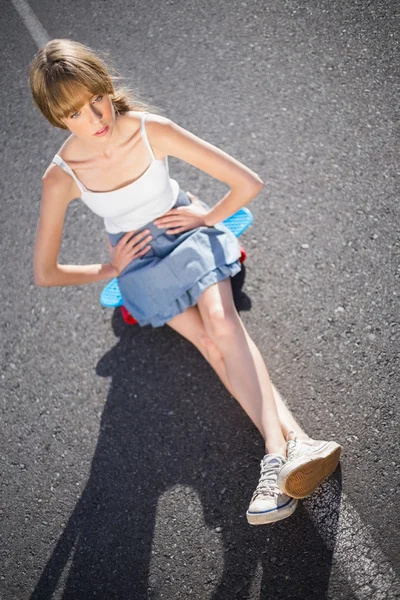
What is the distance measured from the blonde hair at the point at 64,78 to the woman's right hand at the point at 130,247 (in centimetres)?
80

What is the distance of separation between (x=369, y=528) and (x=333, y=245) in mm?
1744

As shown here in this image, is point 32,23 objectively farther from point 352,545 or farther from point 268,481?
point 352,545

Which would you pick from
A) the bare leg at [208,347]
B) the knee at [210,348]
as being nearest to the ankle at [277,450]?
the bare leg at [208,347]

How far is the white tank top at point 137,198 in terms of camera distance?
3.28 m

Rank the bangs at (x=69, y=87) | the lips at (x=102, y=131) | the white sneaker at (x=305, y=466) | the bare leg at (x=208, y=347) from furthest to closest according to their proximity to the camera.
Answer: the bare leg at (x=208, y=347), the lips at (x=102, y=131), the white sneaker at (x=305, y=466), the bangs at (x=69, y=87)

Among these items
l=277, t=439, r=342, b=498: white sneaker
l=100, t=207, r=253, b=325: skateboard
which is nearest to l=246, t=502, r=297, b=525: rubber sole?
l=277, t=439, r=342, b=498: white sneaker

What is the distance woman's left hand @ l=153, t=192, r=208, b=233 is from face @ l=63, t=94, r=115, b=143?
24.0 inches

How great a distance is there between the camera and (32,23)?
223 inches

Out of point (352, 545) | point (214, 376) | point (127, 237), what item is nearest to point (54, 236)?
point (127, 237)

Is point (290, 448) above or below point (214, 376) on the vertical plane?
above

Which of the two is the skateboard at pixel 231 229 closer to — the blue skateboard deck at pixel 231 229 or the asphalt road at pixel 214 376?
the blue skateboard deck at pixel 231 229

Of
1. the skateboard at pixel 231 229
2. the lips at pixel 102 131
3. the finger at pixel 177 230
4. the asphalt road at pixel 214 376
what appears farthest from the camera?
the skateboard at pixel 231 229

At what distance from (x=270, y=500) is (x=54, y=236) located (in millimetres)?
1783

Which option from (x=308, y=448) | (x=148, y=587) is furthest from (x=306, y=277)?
(x=148, y=587)
